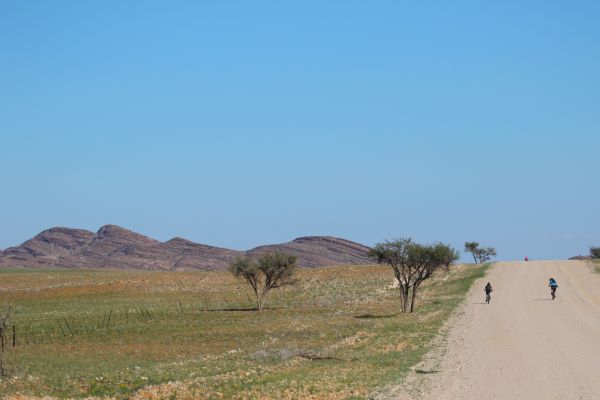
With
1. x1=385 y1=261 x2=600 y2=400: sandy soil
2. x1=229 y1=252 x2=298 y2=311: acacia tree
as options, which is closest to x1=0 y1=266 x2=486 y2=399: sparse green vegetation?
x1=385 y1=261 x2=600 y2=400: sandy soil

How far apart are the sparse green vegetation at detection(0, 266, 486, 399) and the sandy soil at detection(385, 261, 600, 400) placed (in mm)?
1500

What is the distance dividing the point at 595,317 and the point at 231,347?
→ 77.4ft

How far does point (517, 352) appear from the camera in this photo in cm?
3291

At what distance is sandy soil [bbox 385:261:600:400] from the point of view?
23.5 m

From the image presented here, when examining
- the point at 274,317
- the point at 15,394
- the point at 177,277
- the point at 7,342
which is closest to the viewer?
the point at 15,394

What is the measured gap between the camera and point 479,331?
41.9 m

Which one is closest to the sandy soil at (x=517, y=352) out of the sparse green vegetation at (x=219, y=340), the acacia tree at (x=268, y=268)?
the sparse green vegetation at (x=219, y=340)

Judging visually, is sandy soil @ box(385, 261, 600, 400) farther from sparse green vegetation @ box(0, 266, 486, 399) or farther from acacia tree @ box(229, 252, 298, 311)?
acacia tree @ box(229, 252, 298, 311)

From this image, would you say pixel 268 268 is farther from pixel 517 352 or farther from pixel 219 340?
pixel 517 352

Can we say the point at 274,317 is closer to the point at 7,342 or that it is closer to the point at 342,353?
the point at 7,342

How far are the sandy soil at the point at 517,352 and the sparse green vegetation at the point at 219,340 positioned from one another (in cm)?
150

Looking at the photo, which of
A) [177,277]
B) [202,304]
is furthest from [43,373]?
[177,277]


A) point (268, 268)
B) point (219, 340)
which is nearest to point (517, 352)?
point (219, 340)

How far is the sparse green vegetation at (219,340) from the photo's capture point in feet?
83.9
